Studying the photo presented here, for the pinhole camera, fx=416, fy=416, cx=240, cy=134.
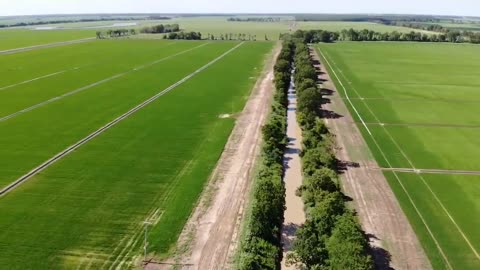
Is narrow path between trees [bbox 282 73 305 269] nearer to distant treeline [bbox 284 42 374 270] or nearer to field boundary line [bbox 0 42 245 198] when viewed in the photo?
distant treeline [bbox 284 42 374 270]

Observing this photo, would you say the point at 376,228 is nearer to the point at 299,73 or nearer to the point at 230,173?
the point at 230,173

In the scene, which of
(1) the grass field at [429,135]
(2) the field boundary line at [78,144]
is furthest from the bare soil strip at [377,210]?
(2) the field boundary line at [78,144]

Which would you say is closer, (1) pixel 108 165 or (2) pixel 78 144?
(1) pixel 108 165

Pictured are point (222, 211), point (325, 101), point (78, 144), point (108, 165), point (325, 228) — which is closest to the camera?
point (325, 228)

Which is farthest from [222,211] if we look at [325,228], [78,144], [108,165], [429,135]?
[429,135]

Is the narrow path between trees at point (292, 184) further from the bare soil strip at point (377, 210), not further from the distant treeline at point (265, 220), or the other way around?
the bare soil strip at point (377, 210)

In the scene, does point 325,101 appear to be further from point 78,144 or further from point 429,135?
point 78,144
